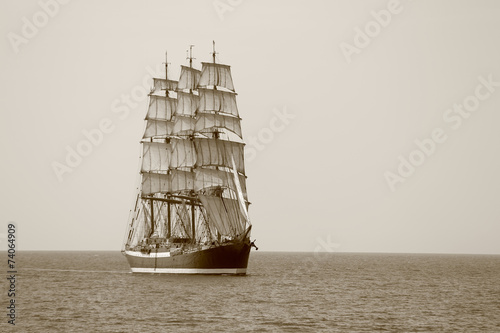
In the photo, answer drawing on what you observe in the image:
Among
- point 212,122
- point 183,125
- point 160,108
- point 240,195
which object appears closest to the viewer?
point 240,195

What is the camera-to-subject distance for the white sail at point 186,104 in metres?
117

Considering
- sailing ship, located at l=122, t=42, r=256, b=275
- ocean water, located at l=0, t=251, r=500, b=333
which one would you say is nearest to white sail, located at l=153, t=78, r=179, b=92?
sailing ship, located at l=122, t=42, r=256, b=275

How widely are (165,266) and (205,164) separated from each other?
1560cm

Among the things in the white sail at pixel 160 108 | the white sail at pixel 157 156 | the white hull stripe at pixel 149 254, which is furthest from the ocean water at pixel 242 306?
the white sail at pixel 160 108

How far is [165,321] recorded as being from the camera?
59969 millimetres

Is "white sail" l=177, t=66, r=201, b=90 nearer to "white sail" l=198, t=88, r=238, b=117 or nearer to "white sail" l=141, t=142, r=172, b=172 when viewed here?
"white sail" l=198, t=88, r=238, b=117

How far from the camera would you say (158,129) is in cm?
12156

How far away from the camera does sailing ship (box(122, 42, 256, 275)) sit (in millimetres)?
103500

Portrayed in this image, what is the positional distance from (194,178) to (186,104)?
11002 millimetres

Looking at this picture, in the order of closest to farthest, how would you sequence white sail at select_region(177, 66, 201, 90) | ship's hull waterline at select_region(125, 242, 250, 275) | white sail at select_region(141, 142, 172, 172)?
ship's hull waterline at select_region(125, 242, 250, 275) < white sail at select_region(177, 66, 201, 90) < white sail at select_region(141, 142, 172, 172)

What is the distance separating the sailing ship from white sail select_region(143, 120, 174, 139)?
0.40 ft

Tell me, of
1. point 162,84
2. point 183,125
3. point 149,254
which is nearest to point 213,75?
point 183,125

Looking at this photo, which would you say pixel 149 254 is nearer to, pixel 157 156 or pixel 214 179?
pixel 214 179

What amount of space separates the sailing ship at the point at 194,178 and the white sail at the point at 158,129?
120mm
